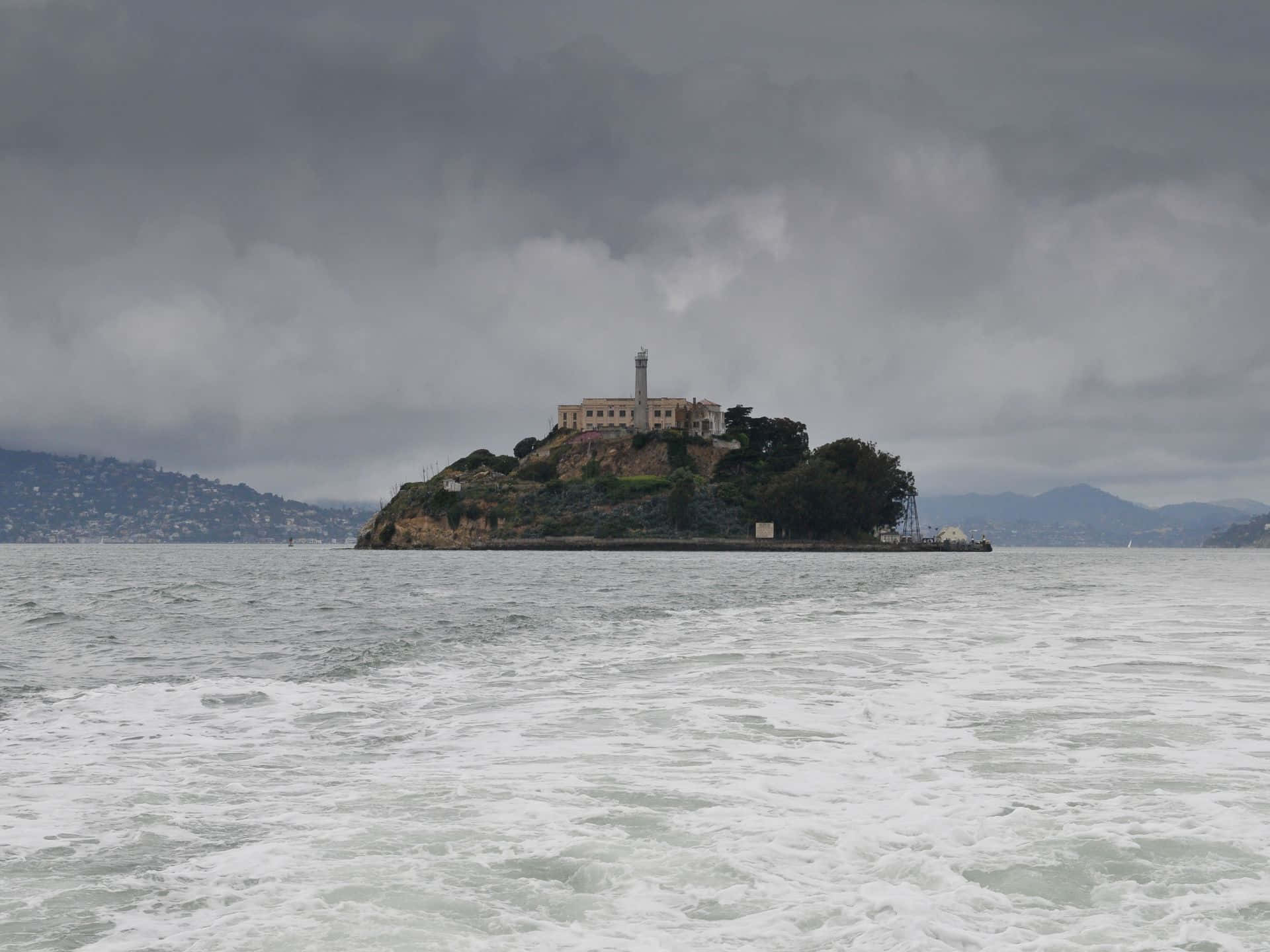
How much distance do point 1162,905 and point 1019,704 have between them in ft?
23.6

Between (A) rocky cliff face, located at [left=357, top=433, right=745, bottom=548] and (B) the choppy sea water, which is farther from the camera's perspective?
(A) rocky cliff face, located at [left=357, top=433, right=745, bottom=548]

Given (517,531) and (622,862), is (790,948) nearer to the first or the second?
(622,862)

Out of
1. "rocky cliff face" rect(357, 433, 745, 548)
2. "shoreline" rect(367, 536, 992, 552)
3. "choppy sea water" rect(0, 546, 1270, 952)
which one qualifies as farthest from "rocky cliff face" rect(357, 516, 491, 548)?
"choppy sea water" rect(0, 546, 1270, 952)

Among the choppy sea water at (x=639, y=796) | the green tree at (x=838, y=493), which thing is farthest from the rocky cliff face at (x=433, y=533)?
the choppy sea water at (x=639, y=796)

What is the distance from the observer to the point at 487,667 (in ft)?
59.4

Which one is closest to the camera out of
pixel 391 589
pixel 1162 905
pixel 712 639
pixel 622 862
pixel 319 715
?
pixel 1162 905

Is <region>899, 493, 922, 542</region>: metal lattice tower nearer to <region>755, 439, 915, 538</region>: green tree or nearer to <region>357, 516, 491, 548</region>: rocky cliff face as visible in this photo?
<region>755, 439, 915, 538</region>: green tree

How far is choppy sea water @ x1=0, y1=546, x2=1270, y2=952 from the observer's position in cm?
599

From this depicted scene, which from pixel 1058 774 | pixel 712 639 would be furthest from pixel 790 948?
pixel 712 639

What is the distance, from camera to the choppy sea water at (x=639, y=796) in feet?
19.7

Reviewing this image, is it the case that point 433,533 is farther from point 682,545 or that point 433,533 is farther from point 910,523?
point 910,523

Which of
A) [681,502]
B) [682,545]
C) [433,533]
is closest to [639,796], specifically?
[682,545]

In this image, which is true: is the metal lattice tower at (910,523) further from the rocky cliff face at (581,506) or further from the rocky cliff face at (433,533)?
the rocky cliff face at (433,533)

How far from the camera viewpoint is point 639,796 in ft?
28.6
